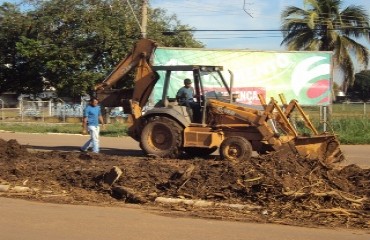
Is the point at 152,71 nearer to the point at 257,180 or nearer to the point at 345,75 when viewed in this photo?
the point at 257,180

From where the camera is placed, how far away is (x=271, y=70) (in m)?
27.5

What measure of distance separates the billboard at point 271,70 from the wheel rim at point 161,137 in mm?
13640

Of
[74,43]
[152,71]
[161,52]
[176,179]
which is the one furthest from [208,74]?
[74,43]

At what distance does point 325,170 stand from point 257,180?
1.35 m

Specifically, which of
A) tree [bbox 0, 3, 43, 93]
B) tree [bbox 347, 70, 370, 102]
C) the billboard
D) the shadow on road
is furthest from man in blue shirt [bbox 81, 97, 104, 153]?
tree [bbox 347, 70, 370, 102]

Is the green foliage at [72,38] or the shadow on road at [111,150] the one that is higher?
the green foliage at [72,38]

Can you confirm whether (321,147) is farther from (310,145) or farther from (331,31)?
(331,31)

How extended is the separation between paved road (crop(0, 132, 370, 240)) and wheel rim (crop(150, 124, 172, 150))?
5.04 m

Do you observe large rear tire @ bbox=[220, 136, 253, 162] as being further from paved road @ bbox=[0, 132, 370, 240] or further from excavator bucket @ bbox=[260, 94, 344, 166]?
paved road @ bbox=[0, 132, 370, 240]

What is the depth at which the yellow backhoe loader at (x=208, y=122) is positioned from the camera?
1202cm

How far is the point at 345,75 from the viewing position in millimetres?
34219

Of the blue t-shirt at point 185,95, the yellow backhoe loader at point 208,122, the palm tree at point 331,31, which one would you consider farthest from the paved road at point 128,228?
the palm tree at point 331,31

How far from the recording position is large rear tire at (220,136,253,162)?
12152mm

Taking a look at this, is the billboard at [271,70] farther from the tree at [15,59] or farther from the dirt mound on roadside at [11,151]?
the tree at [15,59]
